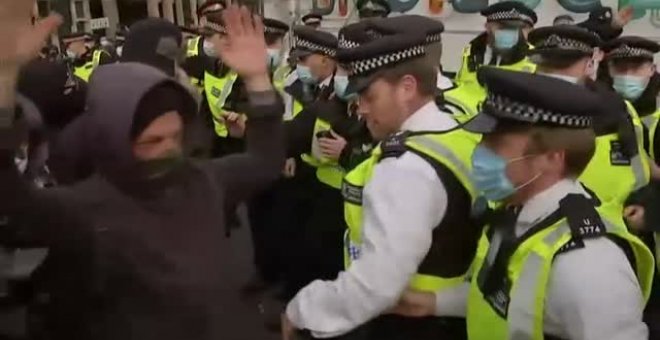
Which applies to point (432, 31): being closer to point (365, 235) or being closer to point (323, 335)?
point (365, 235)

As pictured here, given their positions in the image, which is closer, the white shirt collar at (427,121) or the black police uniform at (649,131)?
the white shirt collar at (427,121)

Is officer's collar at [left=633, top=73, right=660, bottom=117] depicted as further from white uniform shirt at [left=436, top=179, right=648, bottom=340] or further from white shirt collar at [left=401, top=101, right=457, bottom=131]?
white uniform shirt at [left=436, top=179, right=648, bottom=340]

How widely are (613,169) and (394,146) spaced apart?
1.54 meters

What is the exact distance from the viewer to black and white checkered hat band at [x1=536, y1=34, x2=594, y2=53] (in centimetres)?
436

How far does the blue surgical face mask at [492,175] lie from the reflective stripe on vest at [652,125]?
2027 mm

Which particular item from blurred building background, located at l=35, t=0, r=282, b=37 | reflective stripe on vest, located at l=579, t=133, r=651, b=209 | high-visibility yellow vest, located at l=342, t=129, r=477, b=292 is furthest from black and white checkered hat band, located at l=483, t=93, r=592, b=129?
blurred building background, located at l=35, t=0, r=282, b=37

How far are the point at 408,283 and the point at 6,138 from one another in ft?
3.97

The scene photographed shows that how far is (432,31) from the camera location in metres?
3.01

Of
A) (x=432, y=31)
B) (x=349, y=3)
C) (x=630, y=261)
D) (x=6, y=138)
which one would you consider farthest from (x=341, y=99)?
(x=349, y=3)

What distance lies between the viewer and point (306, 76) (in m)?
5.49

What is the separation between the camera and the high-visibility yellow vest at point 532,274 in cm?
219

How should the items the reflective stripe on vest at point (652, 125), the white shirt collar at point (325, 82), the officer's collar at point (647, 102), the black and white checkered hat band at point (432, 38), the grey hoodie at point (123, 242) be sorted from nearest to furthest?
the grey hoodie at point (123, 242), the black and white checkered hat band at point (432, 38), the reflective stripe on vest at point (652, 125), the officer's collar at point (647, 102), the white shirt collar at point (325, 82)

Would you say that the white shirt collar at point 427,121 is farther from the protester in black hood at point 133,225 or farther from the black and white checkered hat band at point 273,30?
the black and white checkered hat band at point 273,30

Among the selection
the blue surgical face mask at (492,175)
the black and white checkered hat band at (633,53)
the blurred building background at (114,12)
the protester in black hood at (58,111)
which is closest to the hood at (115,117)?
the protester in black hood at (58,111)
